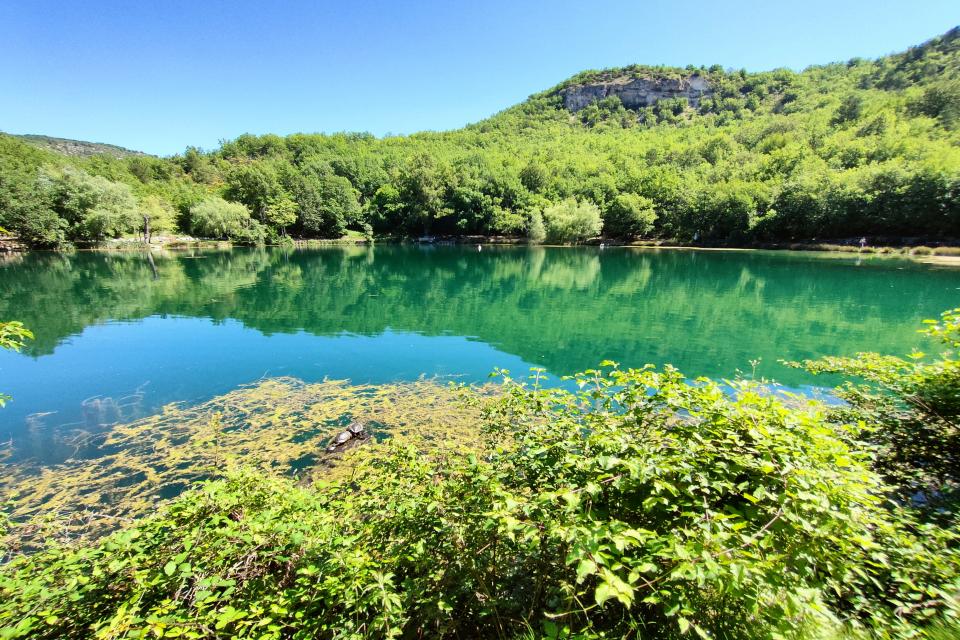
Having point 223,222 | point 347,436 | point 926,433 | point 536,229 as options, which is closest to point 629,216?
point 536,229

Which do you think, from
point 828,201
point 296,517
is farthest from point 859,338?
point 828,201

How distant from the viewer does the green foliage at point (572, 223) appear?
7394 centimetres

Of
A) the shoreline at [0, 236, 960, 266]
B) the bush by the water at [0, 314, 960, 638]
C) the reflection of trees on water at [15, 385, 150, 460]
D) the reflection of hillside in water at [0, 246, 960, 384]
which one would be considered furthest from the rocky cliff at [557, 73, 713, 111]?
the bush by the water at [0, 314, 960, 638]

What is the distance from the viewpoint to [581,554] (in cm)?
201

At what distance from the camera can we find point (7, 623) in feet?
8.71

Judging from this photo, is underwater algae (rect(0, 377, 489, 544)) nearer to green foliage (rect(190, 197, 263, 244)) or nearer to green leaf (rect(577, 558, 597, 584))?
green leaf (rect(577, 558, 597, 584))

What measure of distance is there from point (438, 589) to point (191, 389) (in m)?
13.4

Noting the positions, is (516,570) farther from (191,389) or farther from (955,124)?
(955,124)

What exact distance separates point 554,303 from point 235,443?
21.1 meters

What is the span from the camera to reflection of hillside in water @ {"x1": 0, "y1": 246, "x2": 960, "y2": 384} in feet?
57.4

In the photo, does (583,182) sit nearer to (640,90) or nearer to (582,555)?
(582,555)

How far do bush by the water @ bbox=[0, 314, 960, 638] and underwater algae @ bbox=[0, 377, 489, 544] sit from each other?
260 centimetres

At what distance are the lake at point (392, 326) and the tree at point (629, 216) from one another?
40677mm

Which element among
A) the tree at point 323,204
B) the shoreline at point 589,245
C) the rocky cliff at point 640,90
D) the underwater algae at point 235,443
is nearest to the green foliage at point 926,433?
the underwater algae at point 235,443
